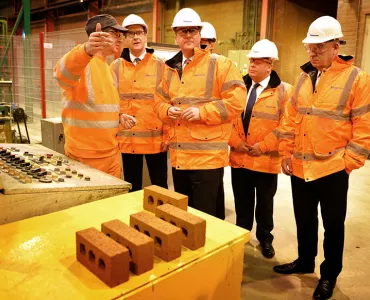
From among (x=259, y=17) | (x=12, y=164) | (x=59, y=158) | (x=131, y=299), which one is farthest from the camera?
(x=259, y=17)

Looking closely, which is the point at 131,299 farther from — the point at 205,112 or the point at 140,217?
the point at 205,112

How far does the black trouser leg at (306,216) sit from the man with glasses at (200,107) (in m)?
0.57

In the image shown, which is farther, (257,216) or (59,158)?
(257,216)

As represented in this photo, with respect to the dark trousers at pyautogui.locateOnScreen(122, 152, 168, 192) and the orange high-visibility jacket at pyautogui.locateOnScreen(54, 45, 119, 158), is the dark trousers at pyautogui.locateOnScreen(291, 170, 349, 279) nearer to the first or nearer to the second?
the dark trousers at pyautogui.locateOnScreen(122, 152, 168, 192)

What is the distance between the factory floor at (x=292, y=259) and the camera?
2.71 m

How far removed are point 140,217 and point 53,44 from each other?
22.4ft

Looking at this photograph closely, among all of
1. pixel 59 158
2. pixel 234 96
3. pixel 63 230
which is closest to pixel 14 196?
pixel 63 230

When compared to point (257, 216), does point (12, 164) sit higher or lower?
higher

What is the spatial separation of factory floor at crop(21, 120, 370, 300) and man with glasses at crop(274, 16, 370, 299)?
212 mm

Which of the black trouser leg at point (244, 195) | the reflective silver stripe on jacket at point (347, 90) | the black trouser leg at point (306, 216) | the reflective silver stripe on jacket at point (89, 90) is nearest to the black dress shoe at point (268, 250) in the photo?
the black trouser leg at point (244, 195)

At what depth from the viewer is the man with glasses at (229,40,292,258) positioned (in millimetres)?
3182

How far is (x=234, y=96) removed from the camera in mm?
2604

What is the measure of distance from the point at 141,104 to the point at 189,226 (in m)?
2.16

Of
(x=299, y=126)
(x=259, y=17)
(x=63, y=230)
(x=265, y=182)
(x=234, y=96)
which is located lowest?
(x=265, y=182)
